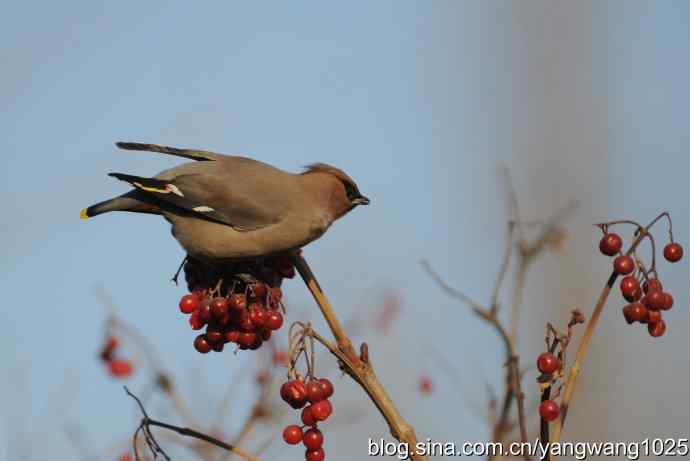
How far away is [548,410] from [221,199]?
180 cm

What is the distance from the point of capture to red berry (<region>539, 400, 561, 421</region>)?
2.05 metres

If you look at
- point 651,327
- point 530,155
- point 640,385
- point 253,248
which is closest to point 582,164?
point 530,155

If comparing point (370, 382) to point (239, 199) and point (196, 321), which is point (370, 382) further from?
point (239, 199)

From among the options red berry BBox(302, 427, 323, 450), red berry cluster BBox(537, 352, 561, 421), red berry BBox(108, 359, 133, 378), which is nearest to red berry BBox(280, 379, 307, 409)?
red berry BBox(302, 427, 323, 450)

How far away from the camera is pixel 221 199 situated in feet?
11.9

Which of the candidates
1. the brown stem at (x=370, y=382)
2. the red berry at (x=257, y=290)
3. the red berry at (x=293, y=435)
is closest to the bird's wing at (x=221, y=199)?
the red berry at (x=257, y=290)

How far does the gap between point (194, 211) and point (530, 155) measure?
317cm

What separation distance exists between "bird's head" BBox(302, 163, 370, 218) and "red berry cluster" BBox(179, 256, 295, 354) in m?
0.70

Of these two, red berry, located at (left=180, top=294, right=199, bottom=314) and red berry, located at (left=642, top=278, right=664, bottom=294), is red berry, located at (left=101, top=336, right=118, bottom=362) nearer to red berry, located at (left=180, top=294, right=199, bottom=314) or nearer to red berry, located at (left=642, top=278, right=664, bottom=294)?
red berry, located at (left=180, top=294, right=199, bottom=314)

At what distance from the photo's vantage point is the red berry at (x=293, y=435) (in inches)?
103

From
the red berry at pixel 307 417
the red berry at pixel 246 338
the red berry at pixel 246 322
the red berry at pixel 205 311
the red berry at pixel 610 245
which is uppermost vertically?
the red berry at pixel 610 245

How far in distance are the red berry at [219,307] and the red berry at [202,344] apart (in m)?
0.10

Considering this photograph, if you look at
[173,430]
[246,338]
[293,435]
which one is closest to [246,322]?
[246,338]

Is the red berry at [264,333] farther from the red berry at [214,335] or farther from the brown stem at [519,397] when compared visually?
the brown stem at [519,397]
